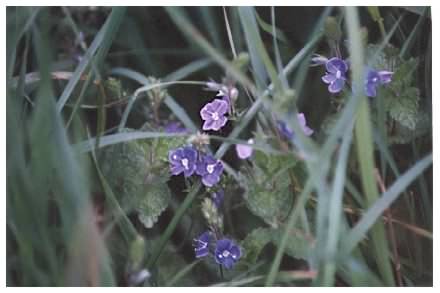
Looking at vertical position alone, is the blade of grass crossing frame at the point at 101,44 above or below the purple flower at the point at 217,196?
above

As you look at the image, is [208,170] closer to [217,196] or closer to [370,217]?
[217,196]

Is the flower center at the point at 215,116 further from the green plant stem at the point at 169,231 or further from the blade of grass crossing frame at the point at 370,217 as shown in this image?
the blade of grass crossing frame at the point at 370,217

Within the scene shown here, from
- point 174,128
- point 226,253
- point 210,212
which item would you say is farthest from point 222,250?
point 174,128

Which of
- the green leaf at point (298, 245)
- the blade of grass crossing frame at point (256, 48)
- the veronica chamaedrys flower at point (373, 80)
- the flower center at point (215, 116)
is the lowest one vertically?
the green leaf at point (298, 245)

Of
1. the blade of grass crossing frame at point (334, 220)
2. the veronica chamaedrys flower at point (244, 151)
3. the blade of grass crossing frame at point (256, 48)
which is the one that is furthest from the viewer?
→ the veronica chamaedrys flower at point (244, 151)

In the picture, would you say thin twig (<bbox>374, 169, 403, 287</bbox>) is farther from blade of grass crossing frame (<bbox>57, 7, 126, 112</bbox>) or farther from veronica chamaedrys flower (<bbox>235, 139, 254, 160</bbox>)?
blade of grass crossing frame (<bbox>57, 7, 126, 112</bbox>)

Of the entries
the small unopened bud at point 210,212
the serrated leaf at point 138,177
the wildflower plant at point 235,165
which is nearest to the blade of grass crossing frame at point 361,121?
the wildflower plant at point 235,165
